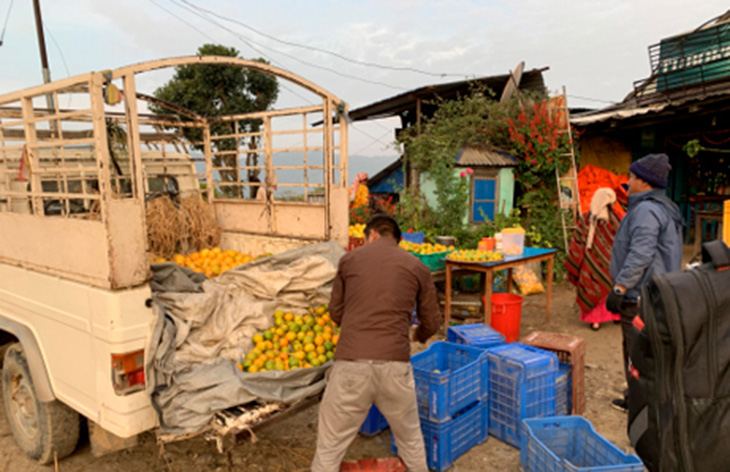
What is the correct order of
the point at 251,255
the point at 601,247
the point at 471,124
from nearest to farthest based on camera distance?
1. the point at 251,255
2. the point at 601,247
3. the point at 471,124

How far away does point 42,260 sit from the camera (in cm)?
334

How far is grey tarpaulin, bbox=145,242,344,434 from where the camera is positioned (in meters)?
2.87

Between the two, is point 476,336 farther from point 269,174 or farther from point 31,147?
point 31,147

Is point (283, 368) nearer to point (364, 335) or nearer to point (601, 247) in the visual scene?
point (364, 335)

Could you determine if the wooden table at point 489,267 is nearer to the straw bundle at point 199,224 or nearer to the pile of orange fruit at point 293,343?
the pile of orange fruit at point 293,343

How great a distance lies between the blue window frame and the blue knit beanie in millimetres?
6120

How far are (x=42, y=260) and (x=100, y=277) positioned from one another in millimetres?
874

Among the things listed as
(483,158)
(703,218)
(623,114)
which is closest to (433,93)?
(483,158)

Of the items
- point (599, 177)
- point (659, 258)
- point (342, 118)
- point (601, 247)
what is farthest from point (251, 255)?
point (599, 177)

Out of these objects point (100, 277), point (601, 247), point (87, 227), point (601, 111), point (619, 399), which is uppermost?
point (601, 111)

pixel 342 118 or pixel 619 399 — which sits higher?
pixel 342 118

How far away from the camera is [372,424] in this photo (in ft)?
13.2

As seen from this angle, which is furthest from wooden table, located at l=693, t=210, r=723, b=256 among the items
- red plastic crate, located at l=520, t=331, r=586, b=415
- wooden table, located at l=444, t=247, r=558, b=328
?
red plastic crate, located at l=520, t=331, r=586, b=415

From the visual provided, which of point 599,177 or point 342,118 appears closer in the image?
point 342,118
